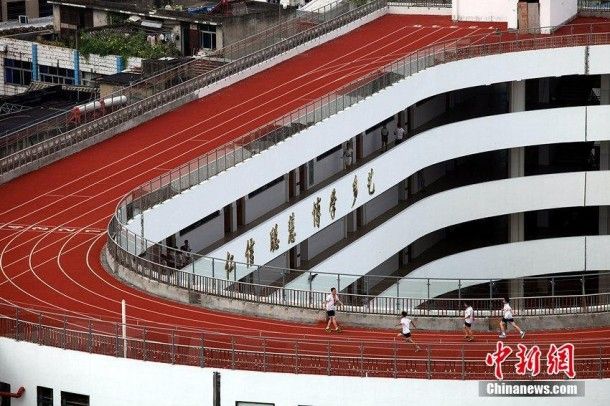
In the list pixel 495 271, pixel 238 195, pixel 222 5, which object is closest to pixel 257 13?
pixel 222 5

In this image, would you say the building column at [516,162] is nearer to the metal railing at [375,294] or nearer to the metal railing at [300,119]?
the metal railing at [300,119]

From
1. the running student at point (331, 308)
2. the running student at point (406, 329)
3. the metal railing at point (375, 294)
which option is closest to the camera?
the running student at point (406, 329)

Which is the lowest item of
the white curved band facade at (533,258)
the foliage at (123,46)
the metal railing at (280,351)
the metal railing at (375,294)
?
the white curved band facade at (533,258)

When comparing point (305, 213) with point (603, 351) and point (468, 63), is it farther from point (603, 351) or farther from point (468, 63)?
point (603, 351)

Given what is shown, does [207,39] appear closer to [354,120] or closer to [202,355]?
[354,120]

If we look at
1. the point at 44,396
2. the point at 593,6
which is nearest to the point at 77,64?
the point at 593,6

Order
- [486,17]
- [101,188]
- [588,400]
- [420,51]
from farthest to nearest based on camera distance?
[486,17]
[420,51]
[101,188]
[588,400]

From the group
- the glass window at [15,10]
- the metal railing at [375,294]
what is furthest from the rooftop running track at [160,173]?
the glass window at [15,10]

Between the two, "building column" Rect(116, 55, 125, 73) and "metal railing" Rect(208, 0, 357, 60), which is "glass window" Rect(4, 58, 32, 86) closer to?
"building column" Rect(116, 55, 125, 73)
